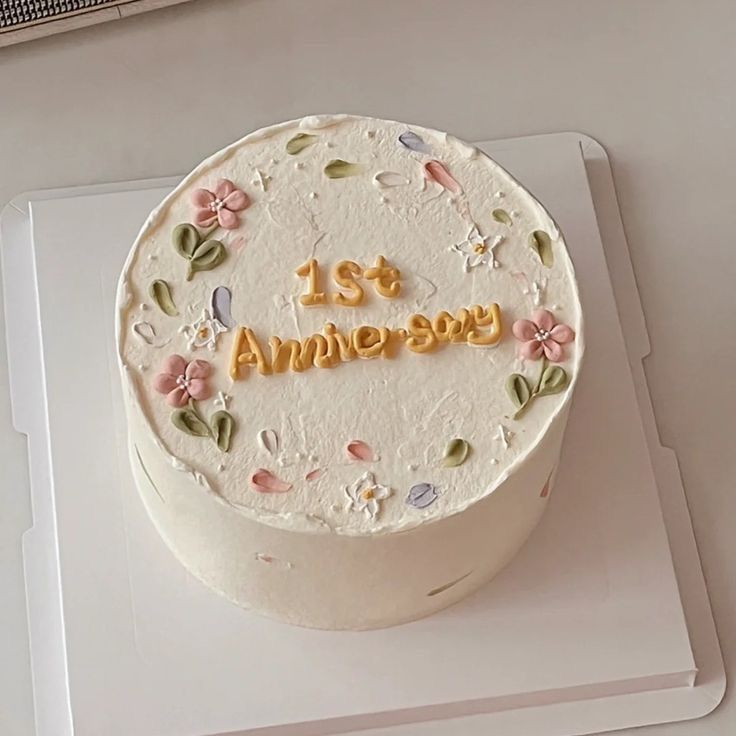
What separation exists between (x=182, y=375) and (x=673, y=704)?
1.63ft

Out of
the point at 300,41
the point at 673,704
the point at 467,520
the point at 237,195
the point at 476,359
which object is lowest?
the point at 673,704

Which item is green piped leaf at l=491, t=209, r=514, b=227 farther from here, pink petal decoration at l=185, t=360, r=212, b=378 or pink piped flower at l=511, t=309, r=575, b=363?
pink petal decoration at l=185, t=360, r=212, b=378

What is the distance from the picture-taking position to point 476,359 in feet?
3.60

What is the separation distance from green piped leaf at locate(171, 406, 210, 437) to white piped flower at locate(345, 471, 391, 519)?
0.39 ft

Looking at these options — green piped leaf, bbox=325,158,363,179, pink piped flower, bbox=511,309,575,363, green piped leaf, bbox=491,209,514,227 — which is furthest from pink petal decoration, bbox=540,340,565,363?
green piped leaf, bbox=325,158,363,179

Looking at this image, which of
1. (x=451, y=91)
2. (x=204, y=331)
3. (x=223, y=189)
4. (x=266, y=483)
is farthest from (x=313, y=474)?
(x=451, y=91)

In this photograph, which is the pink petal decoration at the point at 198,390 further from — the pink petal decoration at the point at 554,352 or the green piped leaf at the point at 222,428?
the pink petal decoration at the point at 554,352

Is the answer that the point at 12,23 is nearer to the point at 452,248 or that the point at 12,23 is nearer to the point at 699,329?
the point at 452,248

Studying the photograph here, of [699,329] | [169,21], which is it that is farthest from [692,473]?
[169,21]

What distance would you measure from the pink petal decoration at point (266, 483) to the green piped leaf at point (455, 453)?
120mm

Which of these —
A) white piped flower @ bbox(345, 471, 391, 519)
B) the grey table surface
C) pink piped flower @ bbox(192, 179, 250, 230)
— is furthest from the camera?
the grey table surface

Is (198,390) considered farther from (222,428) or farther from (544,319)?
(544,319)

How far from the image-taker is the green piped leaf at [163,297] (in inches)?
43.7

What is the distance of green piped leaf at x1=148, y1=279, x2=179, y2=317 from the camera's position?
1.11 m
